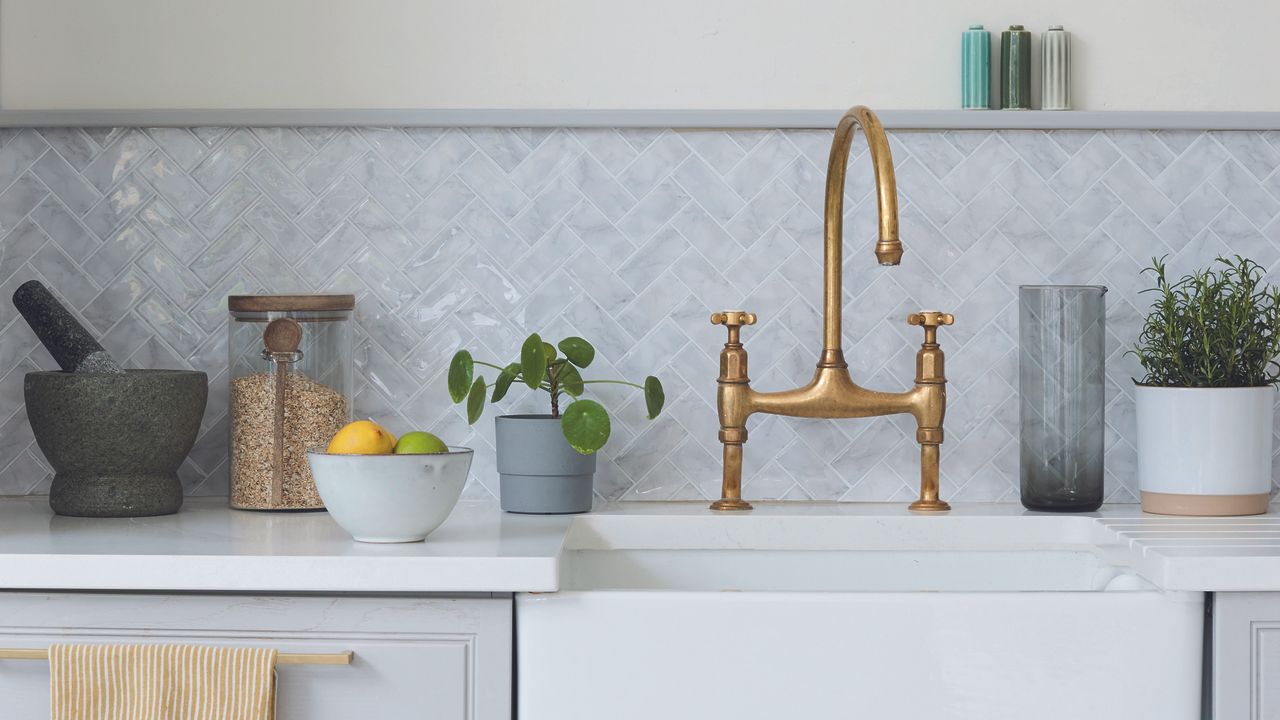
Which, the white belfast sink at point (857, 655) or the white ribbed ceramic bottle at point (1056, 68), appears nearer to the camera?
the white belfast sink at point (857, 655)

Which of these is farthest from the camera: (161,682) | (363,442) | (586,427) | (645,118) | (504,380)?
(645,118)

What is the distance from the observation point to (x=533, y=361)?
1.40 m

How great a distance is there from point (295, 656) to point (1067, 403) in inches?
38.9

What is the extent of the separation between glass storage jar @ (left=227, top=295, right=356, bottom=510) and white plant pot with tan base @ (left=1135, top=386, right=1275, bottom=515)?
3.39 feet

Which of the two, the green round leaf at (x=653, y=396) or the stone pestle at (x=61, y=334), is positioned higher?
the stone pestle at (x=61, y=334)

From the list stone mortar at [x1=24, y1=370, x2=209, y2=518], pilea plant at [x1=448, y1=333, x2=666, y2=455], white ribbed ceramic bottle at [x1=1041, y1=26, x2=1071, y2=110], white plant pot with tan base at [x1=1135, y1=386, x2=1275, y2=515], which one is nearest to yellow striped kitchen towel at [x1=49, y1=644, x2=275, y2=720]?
stone mortar at [x1=24, y1=370, x2=209, y2=518]

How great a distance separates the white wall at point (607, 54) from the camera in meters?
1.59

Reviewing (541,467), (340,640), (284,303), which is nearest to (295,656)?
(340,640)

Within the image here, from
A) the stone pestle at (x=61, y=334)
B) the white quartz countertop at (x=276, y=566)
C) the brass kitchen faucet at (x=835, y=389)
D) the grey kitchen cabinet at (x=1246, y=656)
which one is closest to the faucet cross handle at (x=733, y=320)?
the brass kitchen faucet at (x=835, y=389)

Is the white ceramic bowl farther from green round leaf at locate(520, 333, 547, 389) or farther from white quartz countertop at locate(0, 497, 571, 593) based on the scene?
green round leaf at locate(520, 333, 547, 389)

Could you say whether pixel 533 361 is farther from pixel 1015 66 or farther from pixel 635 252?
pixel 1015 66

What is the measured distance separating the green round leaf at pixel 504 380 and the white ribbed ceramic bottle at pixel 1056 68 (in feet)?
2.61

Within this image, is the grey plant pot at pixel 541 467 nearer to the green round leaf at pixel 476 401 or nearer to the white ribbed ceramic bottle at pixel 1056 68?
the green round leaf at pixel 476 401

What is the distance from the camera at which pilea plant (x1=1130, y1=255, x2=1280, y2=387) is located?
1.43 m
